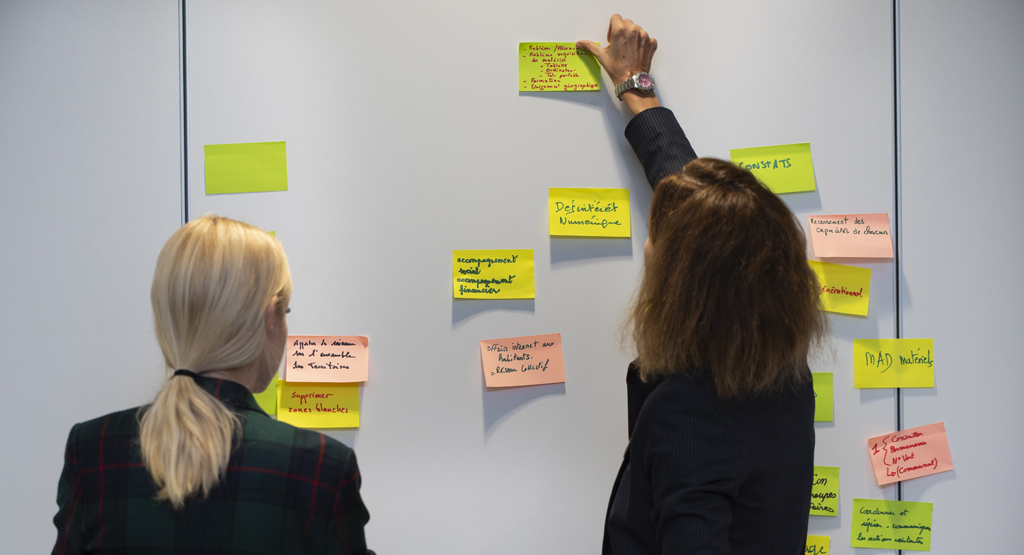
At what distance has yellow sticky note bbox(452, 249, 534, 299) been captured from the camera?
1.15m

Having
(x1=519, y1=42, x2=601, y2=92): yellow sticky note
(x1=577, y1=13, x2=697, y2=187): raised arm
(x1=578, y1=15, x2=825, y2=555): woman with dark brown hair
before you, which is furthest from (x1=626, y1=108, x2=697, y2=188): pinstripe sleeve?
(x1=578, y1=15, x2=825, y2=555): woman with dark brown hair

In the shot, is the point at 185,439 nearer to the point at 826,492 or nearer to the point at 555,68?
the point at 555,68

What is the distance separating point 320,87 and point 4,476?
1.01m

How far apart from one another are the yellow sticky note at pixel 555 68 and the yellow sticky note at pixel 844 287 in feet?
2.02

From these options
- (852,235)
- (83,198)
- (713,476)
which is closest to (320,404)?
(83,198)

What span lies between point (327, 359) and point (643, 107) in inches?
32.0

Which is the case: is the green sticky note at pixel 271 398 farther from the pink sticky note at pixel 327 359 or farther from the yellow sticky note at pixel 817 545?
the yellow sticky note at pixel 817 545

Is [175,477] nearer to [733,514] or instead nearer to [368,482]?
[368,482]

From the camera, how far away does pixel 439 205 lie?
116 cm

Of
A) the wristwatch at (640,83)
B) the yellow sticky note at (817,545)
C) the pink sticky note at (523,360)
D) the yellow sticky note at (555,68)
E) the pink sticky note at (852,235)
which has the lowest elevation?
the yellow sticky note at (817,545)

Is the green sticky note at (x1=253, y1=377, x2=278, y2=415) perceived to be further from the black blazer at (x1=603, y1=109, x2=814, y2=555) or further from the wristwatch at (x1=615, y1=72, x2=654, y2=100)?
the wristwatch at (x1=615, y1=72, x2=654, y2=100)

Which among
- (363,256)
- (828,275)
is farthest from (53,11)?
(828,275)

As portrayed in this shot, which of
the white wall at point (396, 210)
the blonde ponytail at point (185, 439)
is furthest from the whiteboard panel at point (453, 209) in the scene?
the blonde ponytail at point (185, 439)

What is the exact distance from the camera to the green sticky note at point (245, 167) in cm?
116
